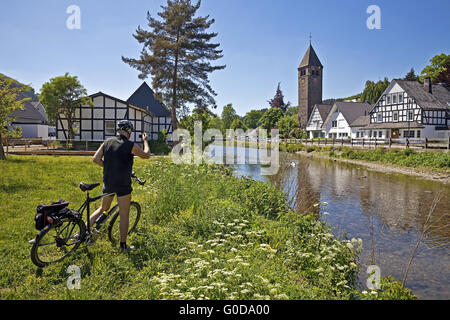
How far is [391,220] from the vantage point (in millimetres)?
10359

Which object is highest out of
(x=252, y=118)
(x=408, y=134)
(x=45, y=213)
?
(x=252, y=118)

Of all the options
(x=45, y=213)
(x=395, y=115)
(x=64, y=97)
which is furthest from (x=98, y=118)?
(x=395, y=115)

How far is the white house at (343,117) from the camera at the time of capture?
5694cm

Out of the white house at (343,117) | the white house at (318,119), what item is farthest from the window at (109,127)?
the white house at (318,119)

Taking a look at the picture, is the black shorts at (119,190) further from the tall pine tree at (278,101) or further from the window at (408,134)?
the tall pine tree at (278,101)

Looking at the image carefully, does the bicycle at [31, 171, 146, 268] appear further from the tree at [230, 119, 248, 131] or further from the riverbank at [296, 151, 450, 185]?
the tree at [230, 119, 248, 131]

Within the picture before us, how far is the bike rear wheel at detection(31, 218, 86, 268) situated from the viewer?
4395 millimetres

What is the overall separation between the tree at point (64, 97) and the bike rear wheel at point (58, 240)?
27697 millimetres

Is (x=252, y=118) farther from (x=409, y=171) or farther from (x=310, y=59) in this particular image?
(x=409, y=171)

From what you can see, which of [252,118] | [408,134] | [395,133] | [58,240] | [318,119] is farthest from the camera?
[252,118]

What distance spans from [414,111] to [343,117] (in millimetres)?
16632

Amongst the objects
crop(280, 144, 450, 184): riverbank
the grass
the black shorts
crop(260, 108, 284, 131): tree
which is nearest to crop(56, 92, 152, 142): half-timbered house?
crop(280, 144, 450, 184): riverbank
